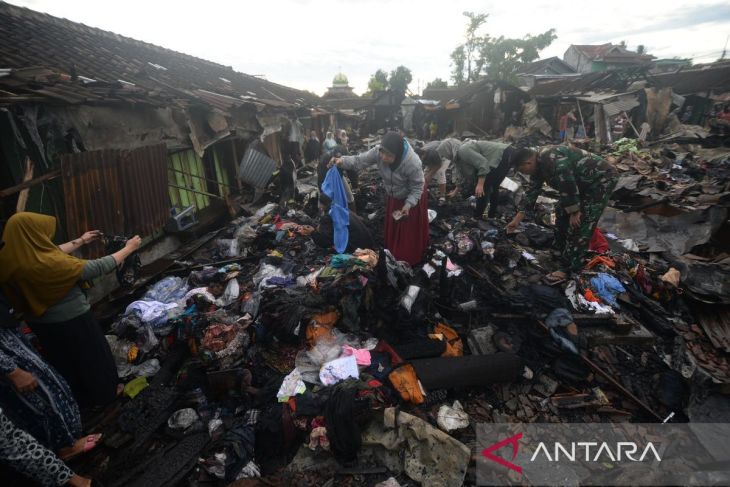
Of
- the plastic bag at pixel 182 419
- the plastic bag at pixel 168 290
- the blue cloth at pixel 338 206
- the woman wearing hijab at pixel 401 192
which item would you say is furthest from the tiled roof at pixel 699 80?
the plastic bag at pixel 182 419

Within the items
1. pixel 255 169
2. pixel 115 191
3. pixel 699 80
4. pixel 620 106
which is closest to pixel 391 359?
pixel 115 191

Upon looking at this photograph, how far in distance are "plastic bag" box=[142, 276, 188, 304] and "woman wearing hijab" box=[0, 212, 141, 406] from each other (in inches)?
55.5

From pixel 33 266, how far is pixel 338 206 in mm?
3554

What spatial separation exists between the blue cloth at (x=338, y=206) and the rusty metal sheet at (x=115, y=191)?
265 cm

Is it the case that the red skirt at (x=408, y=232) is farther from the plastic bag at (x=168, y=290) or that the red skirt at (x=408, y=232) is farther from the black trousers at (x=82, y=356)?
the black trousers at (x=82, y=356)

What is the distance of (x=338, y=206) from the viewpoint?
5.20 metres

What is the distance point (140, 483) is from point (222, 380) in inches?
36.3

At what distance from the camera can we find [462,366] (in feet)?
10.8

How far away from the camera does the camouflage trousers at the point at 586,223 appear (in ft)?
13.6

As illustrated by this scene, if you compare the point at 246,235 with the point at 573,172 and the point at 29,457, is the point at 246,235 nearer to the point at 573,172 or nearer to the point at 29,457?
the point at 29,457

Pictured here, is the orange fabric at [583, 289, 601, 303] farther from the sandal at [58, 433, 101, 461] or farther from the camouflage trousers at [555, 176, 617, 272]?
the sandal at [58, 433, 101, 461]

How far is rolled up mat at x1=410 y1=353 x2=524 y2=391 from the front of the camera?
322 cm

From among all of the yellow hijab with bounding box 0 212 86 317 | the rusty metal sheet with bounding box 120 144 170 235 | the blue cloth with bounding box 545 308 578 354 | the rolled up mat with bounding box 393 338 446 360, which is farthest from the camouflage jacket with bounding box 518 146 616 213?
the rusty metal sheet with bounding box 120 144 170 235

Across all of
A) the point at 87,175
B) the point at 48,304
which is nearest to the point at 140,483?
the point at 48,304
